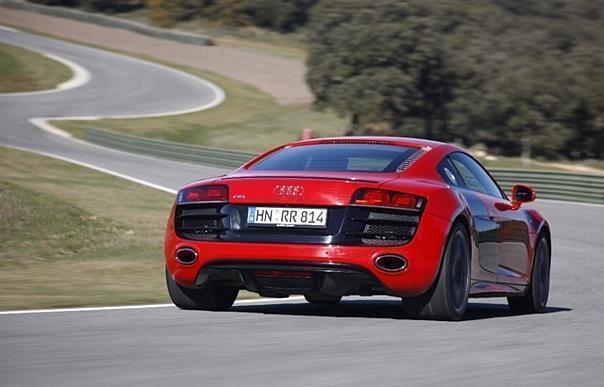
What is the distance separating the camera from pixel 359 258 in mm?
7633

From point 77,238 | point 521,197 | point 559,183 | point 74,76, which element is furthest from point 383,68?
point 521,197

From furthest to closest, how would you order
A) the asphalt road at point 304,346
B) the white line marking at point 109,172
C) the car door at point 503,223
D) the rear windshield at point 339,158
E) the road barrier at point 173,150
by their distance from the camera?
the road barrier at point 173,150 < the white line marking at point 109,172 < the car door at point 503,223 < the rear windshield at point 339,158 < the asphalt road at point 304,346

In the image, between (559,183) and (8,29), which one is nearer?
(559,183)

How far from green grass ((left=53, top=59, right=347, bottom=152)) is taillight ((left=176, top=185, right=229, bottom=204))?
118 feet

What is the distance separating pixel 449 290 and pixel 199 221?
5.44 feet

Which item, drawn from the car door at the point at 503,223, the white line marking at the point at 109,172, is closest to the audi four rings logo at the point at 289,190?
the car door at the point at 503,223

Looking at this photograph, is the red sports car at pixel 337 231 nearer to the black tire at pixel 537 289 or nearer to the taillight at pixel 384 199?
the taillight at pixel 384 199

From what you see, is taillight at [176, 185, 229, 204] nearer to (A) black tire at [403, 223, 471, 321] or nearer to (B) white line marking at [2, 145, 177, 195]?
(A) black tire at [403, 223, 471, 321]

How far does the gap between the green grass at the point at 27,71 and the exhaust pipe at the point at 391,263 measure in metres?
48.7

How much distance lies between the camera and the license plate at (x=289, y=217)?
7715 millimetres

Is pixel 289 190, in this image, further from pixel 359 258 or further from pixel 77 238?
pixel 77 238

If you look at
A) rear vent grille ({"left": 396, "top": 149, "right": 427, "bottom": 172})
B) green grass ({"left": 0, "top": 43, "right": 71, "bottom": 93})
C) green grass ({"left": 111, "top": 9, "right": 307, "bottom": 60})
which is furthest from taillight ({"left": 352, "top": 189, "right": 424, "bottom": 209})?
green grass ({"left": 111, "top": 9, "right": 307, "bottom": 60})

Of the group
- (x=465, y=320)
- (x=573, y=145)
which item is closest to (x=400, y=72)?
(x=573, y=145)

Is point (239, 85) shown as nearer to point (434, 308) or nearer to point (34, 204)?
point (34, 204)
